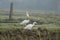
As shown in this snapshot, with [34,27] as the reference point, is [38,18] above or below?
above

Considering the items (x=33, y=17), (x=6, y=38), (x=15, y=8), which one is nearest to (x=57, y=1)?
(x=33, y=17)

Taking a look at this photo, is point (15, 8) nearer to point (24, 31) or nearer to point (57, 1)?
point (24, 31)

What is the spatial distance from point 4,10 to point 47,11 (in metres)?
1.15

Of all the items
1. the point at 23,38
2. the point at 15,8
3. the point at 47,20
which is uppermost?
the point at 15,8

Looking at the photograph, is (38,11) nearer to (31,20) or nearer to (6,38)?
(31,20)

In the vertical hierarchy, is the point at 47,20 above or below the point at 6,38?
above

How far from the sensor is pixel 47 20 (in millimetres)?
5629

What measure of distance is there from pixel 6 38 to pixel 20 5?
0.94 metres

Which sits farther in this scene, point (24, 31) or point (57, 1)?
point (57, 1)

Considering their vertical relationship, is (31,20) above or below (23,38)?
above

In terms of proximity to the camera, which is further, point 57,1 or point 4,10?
point 57,1

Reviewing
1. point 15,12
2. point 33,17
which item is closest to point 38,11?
point 33,17

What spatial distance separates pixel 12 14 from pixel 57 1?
1.29 meters

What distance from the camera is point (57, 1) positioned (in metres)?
5.76
